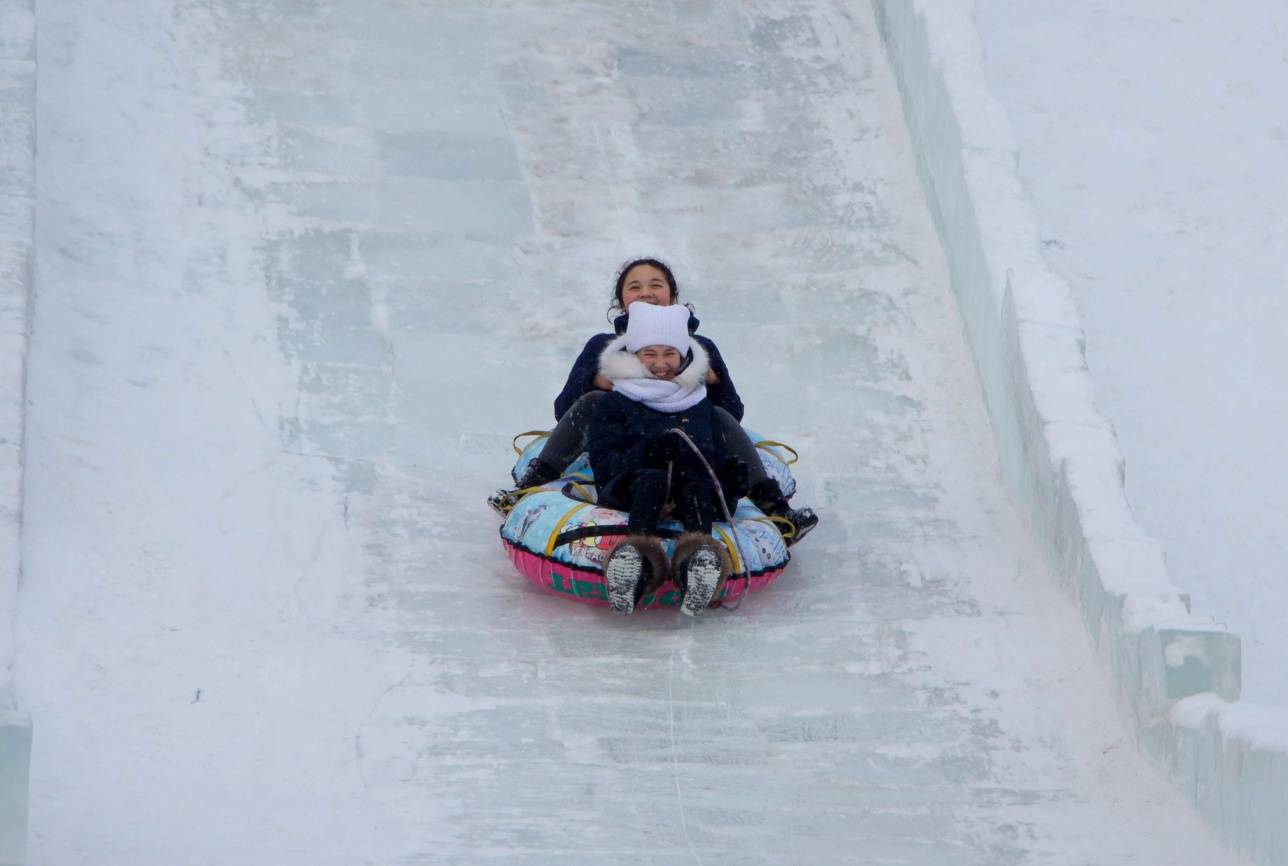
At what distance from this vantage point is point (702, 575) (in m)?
4.59

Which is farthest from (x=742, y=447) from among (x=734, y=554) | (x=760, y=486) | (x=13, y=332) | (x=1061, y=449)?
(x=13, y=332)

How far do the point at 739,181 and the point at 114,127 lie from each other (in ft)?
6.64

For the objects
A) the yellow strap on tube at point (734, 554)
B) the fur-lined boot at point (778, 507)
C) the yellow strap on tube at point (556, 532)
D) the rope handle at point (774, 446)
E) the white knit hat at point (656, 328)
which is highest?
the white knit hat at point (656, 328)

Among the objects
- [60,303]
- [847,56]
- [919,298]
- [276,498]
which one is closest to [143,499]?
[276,498]

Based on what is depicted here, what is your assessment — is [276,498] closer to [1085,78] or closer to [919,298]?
[919,298]

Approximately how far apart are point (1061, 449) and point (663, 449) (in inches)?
38.5

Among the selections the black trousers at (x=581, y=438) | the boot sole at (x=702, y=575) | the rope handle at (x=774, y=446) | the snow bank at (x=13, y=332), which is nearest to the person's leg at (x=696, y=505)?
the boot sole at (x=702, y=575)

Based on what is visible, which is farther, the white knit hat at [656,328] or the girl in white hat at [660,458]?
the white knit hat at [656,328]

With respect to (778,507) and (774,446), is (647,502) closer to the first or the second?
(778,507)

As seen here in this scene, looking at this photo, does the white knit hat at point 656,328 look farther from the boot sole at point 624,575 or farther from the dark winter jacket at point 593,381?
the boot sole at point 624,575

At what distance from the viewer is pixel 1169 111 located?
307 inches

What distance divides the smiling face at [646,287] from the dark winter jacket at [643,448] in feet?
1.32

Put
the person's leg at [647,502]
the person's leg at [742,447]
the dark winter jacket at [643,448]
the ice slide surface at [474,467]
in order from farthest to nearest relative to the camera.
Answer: the person's leg at [742,447], the dark winter jacket at [643,448], the person's leg at [647,502], the ice slide surface at [474,467]

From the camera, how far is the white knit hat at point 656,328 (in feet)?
16.7
